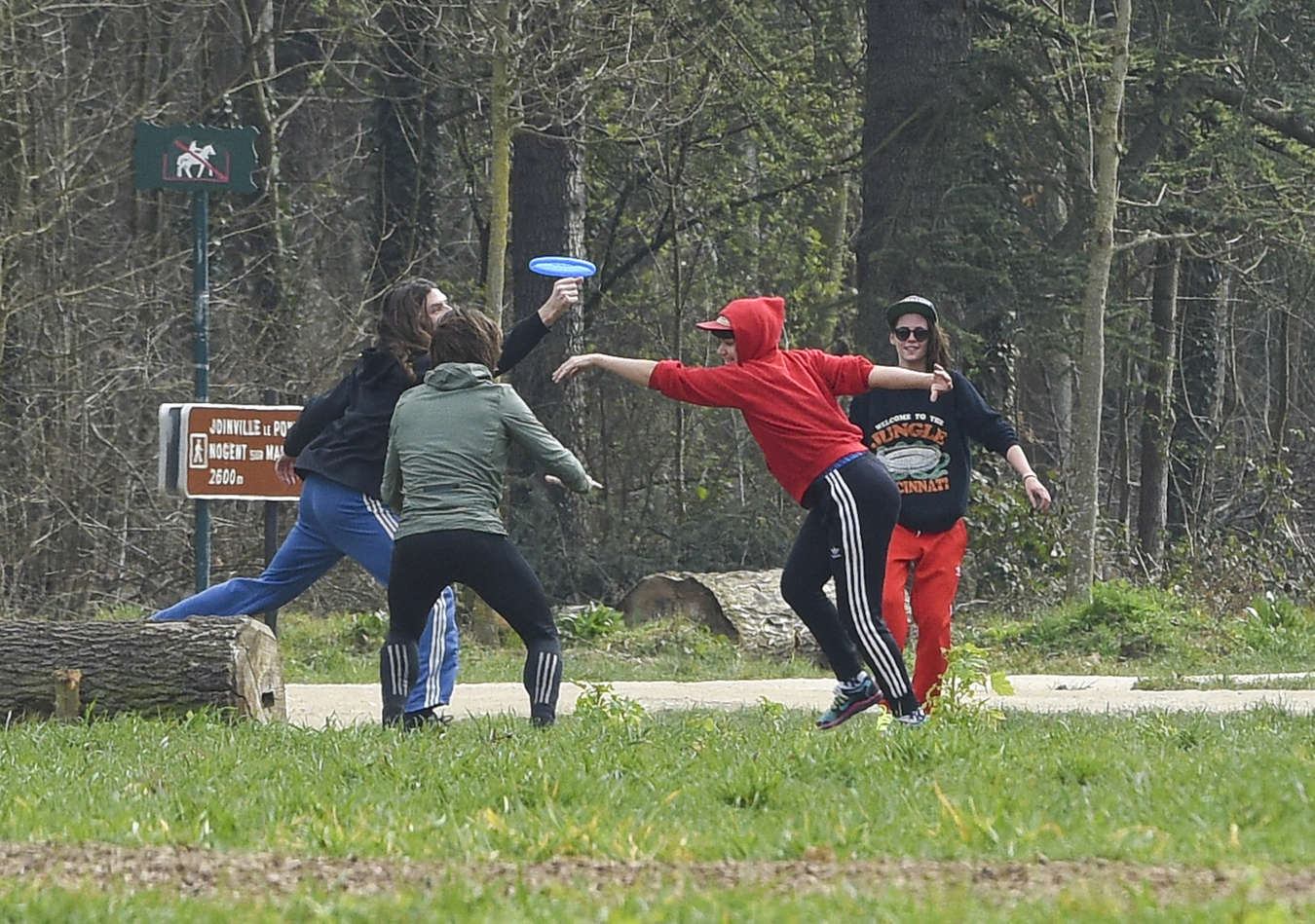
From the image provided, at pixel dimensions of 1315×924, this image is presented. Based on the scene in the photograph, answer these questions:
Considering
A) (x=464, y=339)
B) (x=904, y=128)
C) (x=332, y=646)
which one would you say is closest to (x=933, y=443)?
(x=464, y=339)

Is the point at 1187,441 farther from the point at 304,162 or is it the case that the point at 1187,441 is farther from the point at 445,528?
the point at 445,528

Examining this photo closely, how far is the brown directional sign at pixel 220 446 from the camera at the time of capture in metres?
12.7

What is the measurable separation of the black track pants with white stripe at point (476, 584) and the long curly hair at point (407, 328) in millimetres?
1047

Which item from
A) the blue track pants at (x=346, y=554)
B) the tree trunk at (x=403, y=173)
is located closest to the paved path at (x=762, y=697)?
the blue track pants at (x=346, y=554)

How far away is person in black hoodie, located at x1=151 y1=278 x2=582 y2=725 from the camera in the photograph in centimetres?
879

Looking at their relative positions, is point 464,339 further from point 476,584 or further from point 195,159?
point 195,159

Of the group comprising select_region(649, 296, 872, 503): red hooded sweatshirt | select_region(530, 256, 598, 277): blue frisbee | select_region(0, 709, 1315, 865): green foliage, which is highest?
select_region(530, 256, 598, 277): blue frisbee

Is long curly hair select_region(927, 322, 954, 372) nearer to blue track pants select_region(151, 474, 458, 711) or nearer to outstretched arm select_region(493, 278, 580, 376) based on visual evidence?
outstretched arm select_region(493, 278, 580, 376)

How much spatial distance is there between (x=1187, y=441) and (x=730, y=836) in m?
22.4

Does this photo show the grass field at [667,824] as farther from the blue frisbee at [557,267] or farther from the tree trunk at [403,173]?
the tree trunk at [403,173]

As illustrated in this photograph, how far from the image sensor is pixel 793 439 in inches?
342

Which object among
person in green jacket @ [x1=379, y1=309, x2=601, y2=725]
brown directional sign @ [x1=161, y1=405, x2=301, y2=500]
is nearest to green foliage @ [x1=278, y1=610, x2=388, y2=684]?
brown directional sign @ [x1=161, y1=405, x2=301, y2=500]

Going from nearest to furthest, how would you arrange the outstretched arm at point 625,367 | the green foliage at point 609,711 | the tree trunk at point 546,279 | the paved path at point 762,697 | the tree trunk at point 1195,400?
the green foliage at point 609,711 < the outstretched arm at point 625,367 < the paved path at point 762,697 < the tree trunk at point 546,279 < the tree trunk at point 1195,400

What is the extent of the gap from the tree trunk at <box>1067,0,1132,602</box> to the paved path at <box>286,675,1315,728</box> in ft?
14.3
